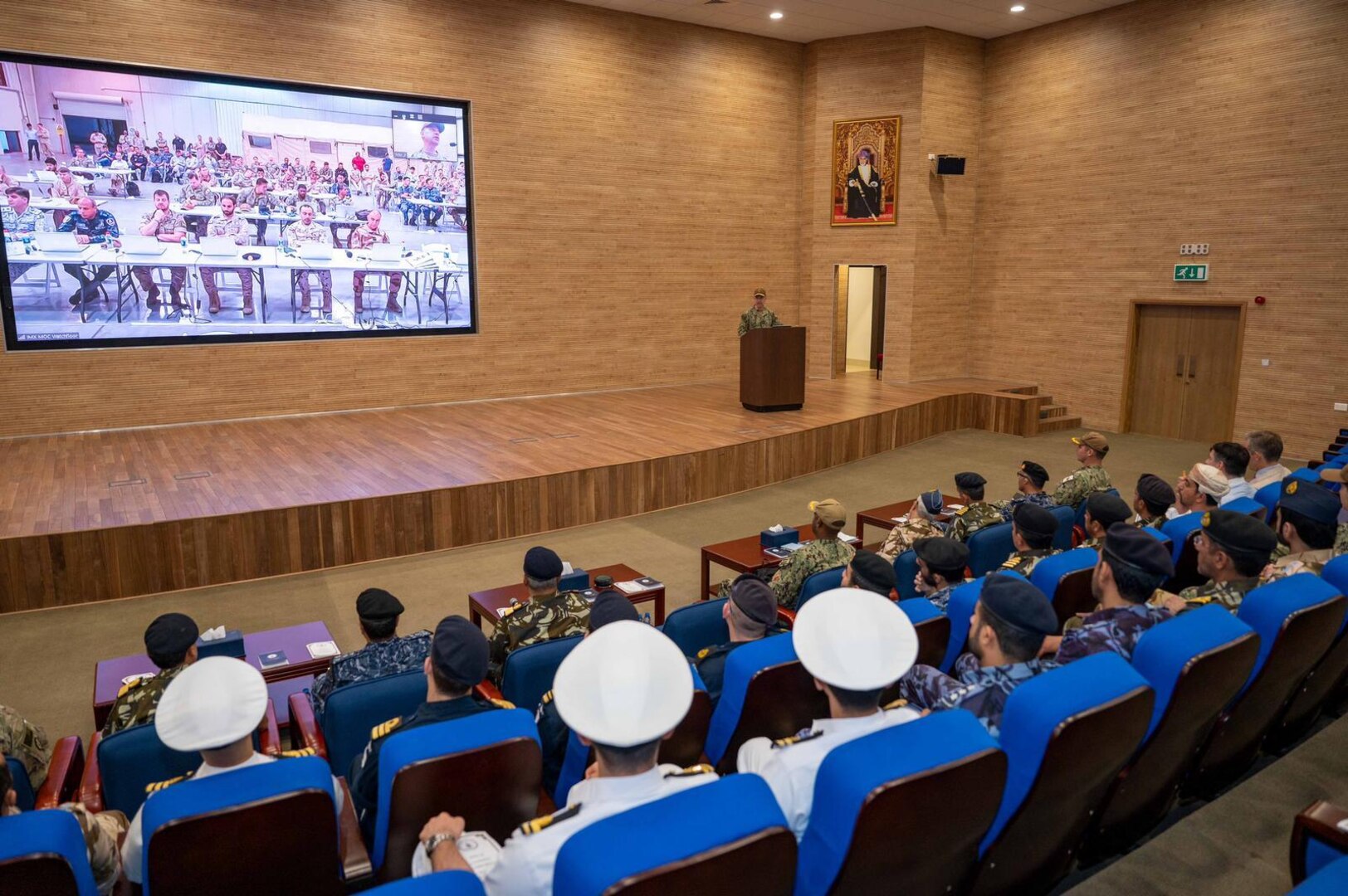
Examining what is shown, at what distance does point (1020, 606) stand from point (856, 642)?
589 millimetres

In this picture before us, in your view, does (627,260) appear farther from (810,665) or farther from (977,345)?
(810,665)

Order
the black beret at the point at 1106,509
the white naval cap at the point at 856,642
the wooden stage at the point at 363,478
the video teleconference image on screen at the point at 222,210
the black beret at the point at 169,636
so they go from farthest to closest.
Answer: the video teleconference image on screen at the point at 222,210, the wooden stage at the point at 363,478, the black beret at the point at 1106,509, the black beret at the point at 169,636, the white naval cap at the point at 856,642

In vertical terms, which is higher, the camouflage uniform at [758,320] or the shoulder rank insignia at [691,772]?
the camouflage uniform at [758,320]

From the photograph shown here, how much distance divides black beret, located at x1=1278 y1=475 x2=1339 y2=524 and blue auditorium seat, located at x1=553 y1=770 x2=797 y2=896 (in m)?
2.99

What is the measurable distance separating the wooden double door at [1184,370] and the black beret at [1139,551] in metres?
9.16

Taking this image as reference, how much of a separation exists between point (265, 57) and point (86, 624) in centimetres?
633

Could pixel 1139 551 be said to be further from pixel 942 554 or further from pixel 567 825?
pixel 567 825

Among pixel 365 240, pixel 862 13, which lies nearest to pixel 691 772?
pixel 365 240

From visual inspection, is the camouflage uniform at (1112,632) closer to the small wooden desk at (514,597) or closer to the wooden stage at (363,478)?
the small wooden desk at (514,597)

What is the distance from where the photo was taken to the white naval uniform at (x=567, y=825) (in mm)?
1609

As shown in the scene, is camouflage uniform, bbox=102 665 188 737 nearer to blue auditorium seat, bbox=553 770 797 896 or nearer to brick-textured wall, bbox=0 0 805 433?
blue auditorium seat, bbox=553 770 797 896

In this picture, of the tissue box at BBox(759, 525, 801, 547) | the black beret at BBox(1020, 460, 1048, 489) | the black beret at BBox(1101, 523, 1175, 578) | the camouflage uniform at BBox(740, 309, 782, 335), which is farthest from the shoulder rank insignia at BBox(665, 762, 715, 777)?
the camouflage uniform at BBox(740, 309, 782, 335)

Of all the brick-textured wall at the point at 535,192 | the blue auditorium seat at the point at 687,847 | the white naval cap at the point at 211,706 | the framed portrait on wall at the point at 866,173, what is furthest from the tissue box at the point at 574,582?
the framed portrait on wall at the point at 866,173

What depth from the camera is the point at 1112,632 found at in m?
2.65
